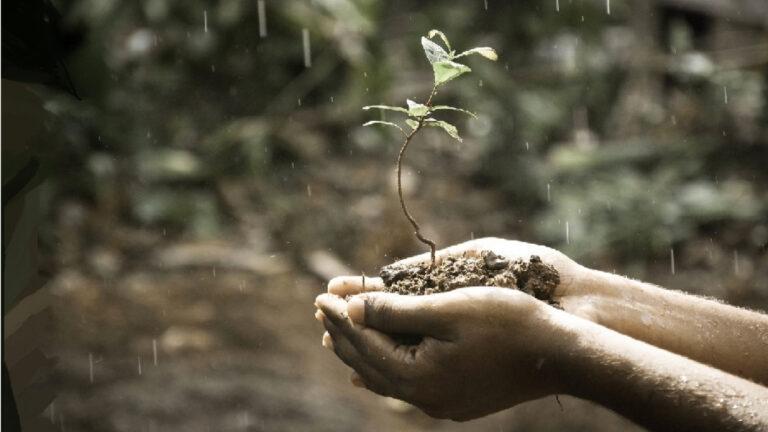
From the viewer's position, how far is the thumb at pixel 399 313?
5.21 feet

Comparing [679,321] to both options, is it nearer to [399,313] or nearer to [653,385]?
[653,385]

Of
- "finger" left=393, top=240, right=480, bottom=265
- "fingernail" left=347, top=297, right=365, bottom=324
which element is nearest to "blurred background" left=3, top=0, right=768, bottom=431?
"finger" left=393, top=240, right=480, bottom=265

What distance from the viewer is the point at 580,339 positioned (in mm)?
1548

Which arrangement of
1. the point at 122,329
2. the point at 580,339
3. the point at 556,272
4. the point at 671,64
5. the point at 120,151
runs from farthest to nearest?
the point at 671,64 → the point at 120,151 → the point at 122,329 → the point at 556,272 → the point at 580,339

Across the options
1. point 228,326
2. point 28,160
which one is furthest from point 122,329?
point 28,160

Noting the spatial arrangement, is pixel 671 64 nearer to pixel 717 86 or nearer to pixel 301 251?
pixel 717 86

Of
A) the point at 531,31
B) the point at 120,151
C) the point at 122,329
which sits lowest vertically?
the point at 122,329

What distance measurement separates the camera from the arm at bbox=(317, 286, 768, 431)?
1.47m

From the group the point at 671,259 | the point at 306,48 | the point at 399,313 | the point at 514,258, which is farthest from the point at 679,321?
the point at 306,48

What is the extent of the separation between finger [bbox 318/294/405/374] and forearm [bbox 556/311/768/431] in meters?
0.37

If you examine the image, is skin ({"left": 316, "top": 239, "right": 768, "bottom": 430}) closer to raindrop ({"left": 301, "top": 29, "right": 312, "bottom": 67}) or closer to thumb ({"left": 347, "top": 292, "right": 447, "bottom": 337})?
thumb ({"left": 347, "top": 292, "right": 447, "bottom": 337})

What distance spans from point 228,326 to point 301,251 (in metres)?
1.08

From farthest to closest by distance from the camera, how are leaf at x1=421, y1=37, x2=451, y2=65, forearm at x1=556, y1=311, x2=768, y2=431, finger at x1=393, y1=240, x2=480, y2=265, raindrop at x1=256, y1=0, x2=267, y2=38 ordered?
raindrop at x1=256, y1=0, x2=267, y2=38
finger at x1=393, y1=240, x2=480, y2=265
leaf at x1=421, y1=37, x2=451, y2=65
forearm at x1=556, y1=311, x2=768, y2=431

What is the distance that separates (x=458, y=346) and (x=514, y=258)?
1.33ft
